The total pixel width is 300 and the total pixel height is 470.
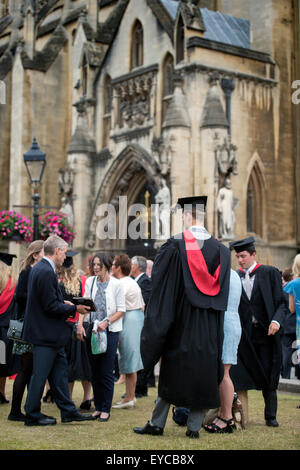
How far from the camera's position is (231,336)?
714 cm

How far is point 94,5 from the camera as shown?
25.8 meters

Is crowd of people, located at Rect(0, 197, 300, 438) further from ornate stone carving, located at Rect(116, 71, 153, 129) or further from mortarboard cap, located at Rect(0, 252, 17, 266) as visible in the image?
ornate stone carving, located at Rect(116, 71, 153, 129)

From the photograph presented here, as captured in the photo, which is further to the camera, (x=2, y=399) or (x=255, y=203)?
(x=255, y=203)

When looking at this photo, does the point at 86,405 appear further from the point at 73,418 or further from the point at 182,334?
the point at 182,334

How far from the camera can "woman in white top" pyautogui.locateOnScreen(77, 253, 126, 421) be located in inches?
314

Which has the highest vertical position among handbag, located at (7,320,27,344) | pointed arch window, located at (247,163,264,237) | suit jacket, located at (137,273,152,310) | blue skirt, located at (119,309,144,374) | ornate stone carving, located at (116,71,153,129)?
ornate stone carving, located at (116,71,153,129)

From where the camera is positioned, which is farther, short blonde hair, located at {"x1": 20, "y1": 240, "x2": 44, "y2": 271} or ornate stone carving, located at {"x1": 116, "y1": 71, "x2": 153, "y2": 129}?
ornate stone carving, located at {"x1": 116, "y1": 71, "x2": 153, "y2": 129}

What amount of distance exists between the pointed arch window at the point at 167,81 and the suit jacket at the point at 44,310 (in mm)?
14468

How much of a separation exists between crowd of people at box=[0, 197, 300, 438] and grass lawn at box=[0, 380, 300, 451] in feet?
0.55

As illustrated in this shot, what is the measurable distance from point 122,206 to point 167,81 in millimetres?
4413

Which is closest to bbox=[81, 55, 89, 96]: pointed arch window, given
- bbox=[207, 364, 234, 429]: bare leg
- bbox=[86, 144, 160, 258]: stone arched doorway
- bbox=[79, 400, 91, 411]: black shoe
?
bbox=[86, 144, 160, 258]: stone arched doorway

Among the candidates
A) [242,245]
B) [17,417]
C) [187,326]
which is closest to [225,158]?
[242,245]

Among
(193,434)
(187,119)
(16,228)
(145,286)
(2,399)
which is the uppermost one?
(187,119)
